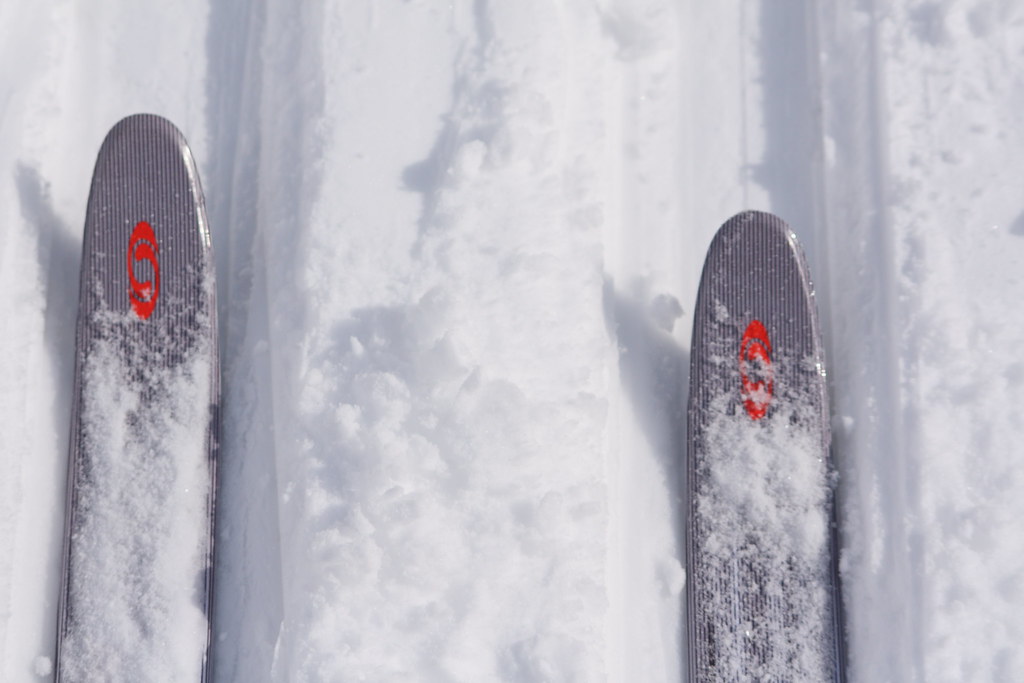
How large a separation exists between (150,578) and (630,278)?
1.13m

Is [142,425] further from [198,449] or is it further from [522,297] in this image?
[522,297]

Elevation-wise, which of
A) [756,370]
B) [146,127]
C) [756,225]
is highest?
[146,127]

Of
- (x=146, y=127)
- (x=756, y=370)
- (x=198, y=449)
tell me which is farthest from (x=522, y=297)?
(x=146, y=127)

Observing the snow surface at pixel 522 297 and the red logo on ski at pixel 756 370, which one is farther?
the red logo on ski at pixel 756 370

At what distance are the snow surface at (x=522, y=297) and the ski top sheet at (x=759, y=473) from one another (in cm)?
7

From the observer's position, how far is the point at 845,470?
1.74 metres

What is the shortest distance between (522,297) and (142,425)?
795 millimetres

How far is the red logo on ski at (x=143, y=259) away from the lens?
5.88 ft

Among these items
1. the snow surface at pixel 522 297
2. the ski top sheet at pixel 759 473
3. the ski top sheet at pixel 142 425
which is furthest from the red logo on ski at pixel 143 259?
the ski top sheet at pixel 759 473

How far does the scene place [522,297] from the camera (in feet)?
5.61

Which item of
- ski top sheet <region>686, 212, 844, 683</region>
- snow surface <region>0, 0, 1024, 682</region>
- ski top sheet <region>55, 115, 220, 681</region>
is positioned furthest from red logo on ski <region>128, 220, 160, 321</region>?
ski top sheet <region>686, 212, 844, 683</region>

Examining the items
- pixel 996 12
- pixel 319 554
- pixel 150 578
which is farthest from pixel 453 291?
pixel 996 12

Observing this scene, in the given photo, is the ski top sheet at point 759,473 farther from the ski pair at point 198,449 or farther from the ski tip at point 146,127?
the ski tip at point 146,127

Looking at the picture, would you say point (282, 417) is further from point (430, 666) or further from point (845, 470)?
point (845, 470)
